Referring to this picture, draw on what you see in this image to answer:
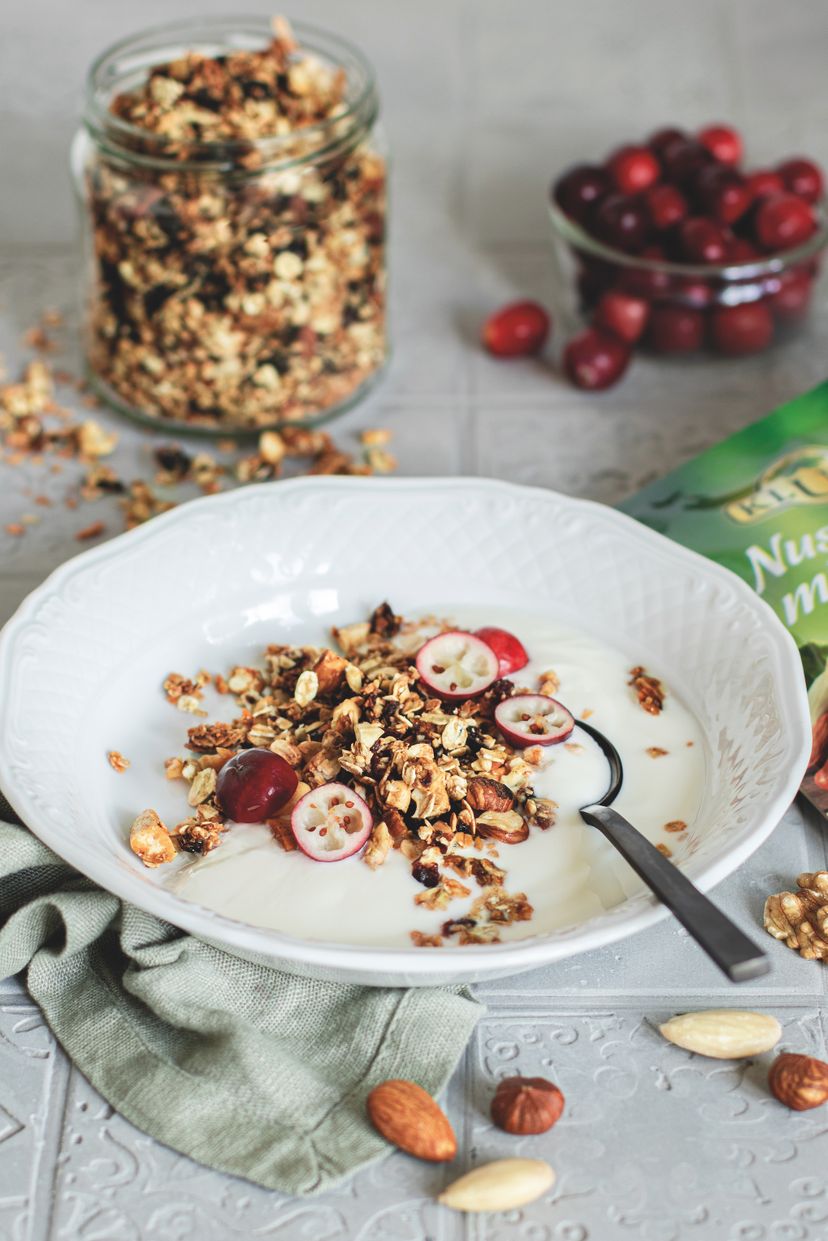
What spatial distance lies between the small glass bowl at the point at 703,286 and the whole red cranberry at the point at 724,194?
49 millimetres

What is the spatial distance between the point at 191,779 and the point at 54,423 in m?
0.52

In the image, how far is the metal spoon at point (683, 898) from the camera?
68 cm

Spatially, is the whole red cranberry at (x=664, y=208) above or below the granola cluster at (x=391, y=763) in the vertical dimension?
above

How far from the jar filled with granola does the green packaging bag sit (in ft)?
0.97

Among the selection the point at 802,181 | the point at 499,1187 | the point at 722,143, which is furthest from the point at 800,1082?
the point at 722,143

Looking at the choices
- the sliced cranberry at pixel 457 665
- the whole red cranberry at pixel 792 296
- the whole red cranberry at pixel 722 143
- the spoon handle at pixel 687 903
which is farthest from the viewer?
the whole red cranberry at pixel 722 143

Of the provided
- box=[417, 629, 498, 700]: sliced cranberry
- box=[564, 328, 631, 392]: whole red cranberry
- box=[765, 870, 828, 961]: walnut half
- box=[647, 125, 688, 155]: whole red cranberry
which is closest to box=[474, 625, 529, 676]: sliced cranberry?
box=[417, 629, 498, 700]: sliced cranberry

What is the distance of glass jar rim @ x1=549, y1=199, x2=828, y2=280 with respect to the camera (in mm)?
1265

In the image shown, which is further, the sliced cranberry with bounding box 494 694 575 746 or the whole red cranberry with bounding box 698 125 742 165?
the whole red cranberry with bounding box 698 125 742 165

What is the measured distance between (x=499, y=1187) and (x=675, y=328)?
83 centimetres

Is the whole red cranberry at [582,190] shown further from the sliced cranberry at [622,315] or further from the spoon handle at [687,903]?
the spoon handle at [687,903]

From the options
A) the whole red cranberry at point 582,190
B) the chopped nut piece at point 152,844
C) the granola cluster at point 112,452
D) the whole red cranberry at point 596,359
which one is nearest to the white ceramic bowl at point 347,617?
the chopped nut piece at point 152,844

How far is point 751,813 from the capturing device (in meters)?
0.79

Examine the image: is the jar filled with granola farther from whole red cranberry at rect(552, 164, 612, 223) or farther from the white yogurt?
the white yogurt
